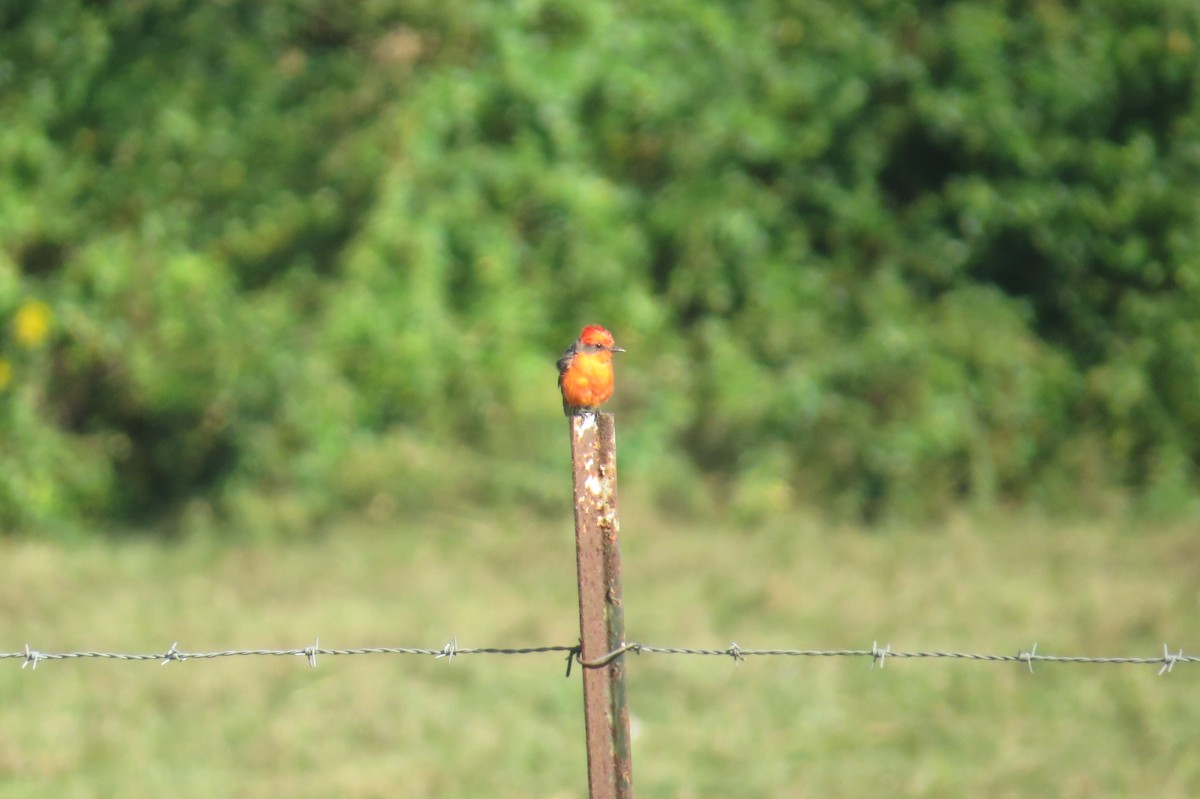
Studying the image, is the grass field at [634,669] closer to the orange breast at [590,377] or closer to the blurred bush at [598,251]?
the blurred bush at [598,251]

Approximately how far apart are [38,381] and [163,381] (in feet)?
2.62

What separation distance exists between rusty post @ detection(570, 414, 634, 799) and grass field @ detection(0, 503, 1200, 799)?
239 cm

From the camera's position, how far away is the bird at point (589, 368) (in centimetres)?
435

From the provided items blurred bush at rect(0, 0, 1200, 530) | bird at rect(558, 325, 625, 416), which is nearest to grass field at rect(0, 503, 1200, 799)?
blurred bush at rect(0, 0, 1200, 530)

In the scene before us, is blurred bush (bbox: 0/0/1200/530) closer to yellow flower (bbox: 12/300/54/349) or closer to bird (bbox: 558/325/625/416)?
yellow flower (bbox: 12/300/54/349)

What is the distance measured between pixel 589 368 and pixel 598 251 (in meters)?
5.02

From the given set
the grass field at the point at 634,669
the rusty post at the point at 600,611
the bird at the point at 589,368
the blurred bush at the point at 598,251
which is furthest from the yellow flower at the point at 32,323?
the rusty post at the point at 600,611

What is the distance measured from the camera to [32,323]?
→ 9.00 meters

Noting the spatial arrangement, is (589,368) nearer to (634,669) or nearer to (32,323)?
(634,669)

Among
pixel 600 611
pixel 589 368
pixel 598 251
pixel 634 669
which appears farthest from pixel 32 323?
pixel 600 611

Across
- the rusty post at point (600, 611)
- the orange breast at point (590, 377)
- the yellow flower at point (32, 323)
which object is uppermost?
the yellow flower at point (32, 323)

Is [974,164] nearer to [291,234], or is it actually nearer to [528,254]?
[528,254]

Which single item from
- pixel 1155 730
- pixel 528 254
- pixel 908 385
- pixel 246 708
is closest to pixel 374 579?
pixel 246 708

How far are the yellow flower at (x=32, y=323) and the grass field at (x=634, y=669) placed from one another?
4.14 feet
